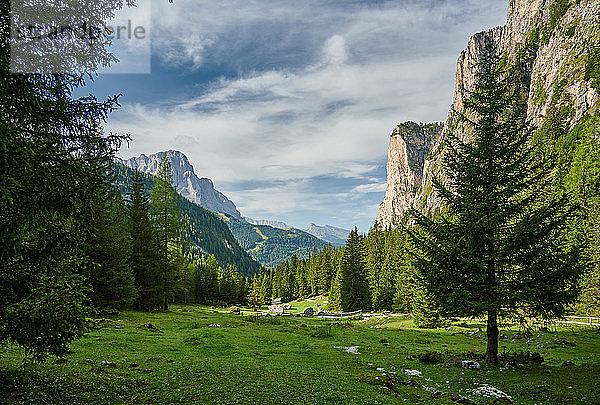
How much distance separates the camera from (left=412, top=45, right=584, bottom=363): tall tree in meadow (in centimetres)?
1630

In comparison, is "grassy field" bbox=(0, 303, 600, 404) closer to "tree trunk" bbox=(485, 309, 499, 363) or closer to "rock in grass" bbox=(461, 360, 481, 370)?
"rock in grass" bbox=(461, 360, 481, 370)

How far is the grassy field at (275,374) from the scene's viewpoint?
10.4 meters

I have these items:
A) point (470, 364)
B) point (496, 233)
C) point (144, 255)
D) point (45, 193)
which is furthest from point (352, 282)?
point (45, 193)

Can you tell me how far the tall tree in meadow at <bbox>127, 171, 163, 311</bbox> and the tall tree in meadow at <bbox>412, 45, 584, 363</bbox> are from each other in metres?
36.1

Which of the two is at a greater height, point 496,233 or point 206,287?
point 496,233

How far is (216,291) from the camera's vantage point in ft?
304

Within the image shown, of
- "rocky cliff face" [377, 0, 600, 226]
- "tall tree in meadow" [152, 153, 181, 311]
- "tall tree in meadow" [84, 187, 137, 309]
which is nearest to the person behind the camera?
"tall tree in meadow" [84, 187, 137, 309]

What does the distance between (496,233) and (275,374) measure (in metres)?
14.5

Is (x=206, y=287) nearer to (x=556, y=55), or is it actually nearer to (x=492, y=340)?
(x=492, y=340)

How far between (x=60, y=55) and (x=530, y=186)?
23.4 metres

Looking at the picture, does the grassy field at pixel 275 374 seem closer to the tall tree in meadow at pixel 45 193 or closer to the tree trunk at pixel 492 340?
the tree trunk at pixel 492 340

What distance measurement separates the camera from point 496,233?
17875 millimetres

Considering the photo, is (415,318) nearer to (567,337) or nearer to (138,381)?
(567,337)

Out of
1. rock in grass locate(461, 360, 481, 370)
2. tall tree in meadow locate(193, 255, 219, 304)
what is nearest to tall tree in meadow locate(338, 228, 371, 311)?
tall tree in meadow locate(193, 255, 219, 304)
